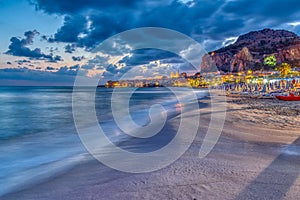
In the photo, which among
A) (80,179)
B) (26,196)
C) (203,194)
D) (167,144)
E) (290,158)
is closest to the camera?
(203,194)

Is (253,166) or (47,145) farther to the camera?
(47,145)

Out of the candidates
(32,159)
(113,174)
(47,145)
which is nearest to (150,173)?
(113,174)

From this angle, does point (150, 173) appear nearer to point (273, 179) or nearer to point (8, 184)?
point (273, 179)

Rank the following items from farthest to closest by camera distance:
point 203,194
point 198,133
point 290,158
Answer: point 198,133
point 290,158
point 203,194

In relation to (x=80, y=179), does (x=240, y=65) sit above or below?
above

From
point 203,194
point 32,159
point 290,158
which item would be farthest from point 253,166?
point 32,159

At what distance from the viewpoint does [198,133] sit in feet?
31.2

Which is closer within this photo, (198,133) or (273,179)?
(273,179)

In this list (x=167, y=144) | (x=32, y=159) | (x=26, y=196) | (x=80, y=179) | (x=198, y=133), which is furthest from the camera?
(x=198, y=133)

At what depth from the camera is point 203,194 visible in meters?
3.84

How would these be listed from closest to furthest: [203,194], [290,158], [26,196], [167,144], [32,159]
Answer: [203,194] < [26,196] < [290,158] < [32,159] < [167,144]

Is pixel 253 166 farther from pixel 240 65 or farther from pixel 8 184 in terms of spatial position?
pixel 240 65

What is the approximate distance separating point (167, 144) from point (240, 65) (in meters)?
200

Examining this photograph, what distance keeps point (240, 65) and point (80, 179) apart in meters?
204
